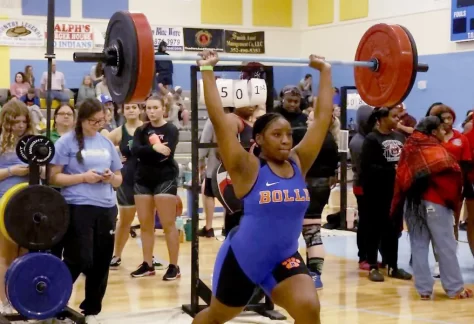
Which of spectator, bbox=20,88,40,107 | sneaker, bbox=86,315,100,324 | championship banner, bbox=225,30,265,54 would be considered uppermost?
championship banner, bbox=225,30,265,54

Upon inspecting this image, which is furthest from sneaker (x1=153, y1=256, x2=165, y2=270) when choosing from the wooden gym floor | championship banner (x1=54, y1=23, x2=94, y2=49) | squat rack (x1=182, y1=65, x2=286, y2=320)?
championship banner (x1=54, y1=23, x2=94, y2=49)

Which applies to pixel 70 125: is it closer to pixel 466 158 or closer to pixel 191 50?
pixel 466 158

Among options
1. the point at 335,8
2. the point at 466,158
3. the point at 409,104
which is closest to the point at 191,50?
the point at 335,8

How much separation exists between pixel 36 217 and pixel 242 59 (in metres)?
1.62

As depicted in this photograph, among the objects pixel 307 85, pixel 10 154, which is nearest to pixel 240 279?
pixel 10 154

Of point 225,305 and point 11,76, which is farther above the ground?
point 11,76

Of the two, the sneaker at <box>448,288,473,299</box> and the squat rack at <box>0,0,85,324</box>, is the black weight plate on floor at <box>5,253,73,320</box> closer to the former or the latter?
the squat rack at <box>0,0,85,324</box>

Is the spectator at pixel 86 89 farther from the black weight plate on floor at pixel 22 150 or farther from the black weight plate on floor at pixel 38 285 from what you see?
the black weight plate on floor at pixel 38 285

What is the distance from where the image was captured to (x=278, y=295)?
3.44 meters

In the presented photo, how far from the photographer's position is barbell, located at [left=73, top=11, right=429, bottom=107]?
3842mm

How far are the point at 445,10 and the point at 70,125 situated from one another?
10.7 m

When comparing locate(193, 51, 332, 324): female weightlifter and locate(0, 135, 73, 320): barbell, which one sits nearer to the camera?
locate(193, 51, 332, 324): female weightlifter

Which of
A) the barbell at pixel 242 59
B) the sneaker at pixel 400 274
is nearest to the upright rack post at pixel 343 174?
the sneaker at pixel 400 274

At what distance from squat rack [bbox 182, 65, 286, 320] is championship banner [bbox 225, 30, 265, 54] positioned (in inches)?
521
